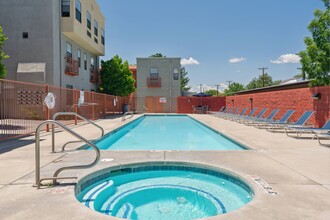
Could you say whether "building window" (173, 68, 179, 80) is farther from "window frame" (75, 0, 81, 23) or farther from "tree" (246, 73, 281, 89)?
"tree" (246, 73, 281, 89)

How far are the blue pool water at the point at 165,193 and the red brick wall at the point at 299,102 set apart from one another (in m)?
7.76

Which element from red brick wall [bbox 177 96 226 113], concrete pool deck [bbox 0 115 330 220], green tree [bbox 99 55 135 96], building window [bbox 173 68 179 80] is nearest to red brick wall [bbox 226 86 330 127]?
concrete pool deck [bbox 0 115 330 220]

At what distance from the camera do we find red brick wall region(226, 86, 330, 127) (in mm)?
10047

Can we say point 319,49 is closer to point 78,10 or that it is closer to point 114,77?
point 78,10

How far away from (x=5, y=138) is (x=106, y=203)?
19.0 feet

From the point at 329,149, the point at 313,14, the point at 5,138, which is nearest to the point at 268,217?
the point at 329,149

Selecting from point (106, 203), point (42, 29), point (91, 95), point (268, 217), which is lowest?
point (106, 203)

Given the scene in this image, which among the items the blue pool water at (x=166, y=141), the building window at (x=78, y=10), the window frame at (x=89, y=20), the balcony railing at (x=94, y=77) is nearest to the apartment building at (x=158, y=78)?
the balcony railing at (x=94, y=77)

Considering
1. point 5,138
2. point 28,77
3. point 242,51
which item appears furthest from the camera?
point 242,51

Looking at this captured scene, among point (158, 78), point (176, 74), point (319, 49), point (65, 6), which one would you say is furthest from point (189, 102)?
point (319, 49)

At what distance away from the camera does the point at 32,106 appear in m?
13.4

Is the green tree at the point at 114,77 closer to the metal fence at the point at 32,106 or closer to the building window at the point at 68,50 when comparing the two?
the metal fence at the point at 32,106

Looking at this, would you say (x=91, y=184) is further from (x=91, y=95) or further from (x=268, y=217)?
(x=91, y=95)

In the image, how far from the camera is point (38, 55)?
16109mm
